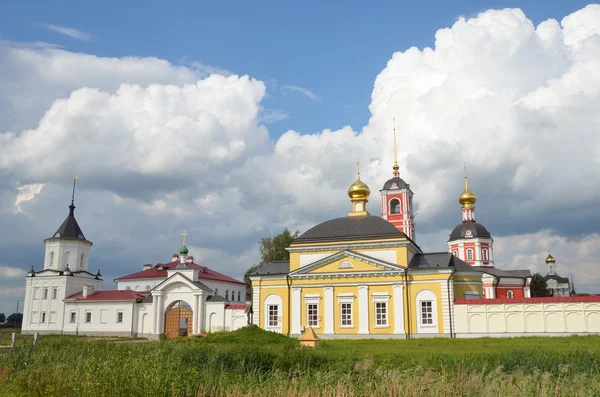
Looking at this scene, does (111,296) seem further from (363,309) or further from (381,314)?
(381,314)

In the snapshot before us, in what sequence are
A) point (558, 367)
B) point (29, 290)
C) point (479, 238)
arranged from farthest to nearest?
point (479, 238) → point (29, 290) → point (558, 367)

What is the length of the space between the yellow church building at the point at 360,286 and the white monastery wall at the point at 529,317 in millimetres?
1017

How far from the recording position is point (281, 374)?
1099cm

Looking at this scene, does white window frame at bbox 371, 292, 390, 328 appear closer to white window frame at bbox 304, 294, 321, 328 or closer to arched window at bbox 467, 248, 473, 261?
white window frame at bbox 304, 294, 321, 328

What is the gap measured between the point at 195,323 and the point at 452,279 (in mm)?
17614

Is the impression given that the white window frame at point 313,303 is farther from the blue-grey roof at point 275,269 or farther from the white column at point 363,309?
the white column at point 363,309

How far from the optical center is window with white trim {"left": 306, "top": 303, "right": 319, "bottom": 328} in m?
34.9

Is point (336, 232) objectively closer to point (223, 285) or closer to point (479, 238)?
point (223, 285)

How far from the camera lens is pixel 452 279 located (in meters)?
33.3

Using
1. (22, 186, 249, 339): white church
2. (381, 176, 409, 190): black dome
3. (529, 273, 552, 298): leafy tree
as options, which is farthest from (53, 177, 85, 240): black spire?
(529, 273, 552, 298): leafy tree

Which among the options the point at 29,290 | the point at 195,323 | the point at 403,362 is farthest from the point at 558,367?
the point at 29,290

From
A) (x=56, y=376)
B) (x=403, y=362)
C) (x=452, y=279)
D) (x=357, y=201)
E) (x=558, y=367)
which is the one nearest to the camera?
(x=56, y=376)

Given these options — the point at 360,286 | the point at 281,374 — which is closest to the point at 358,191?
the point at 360,286

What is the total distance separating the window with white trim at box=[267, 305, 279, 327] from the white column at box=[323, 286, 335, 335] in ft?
11.1
